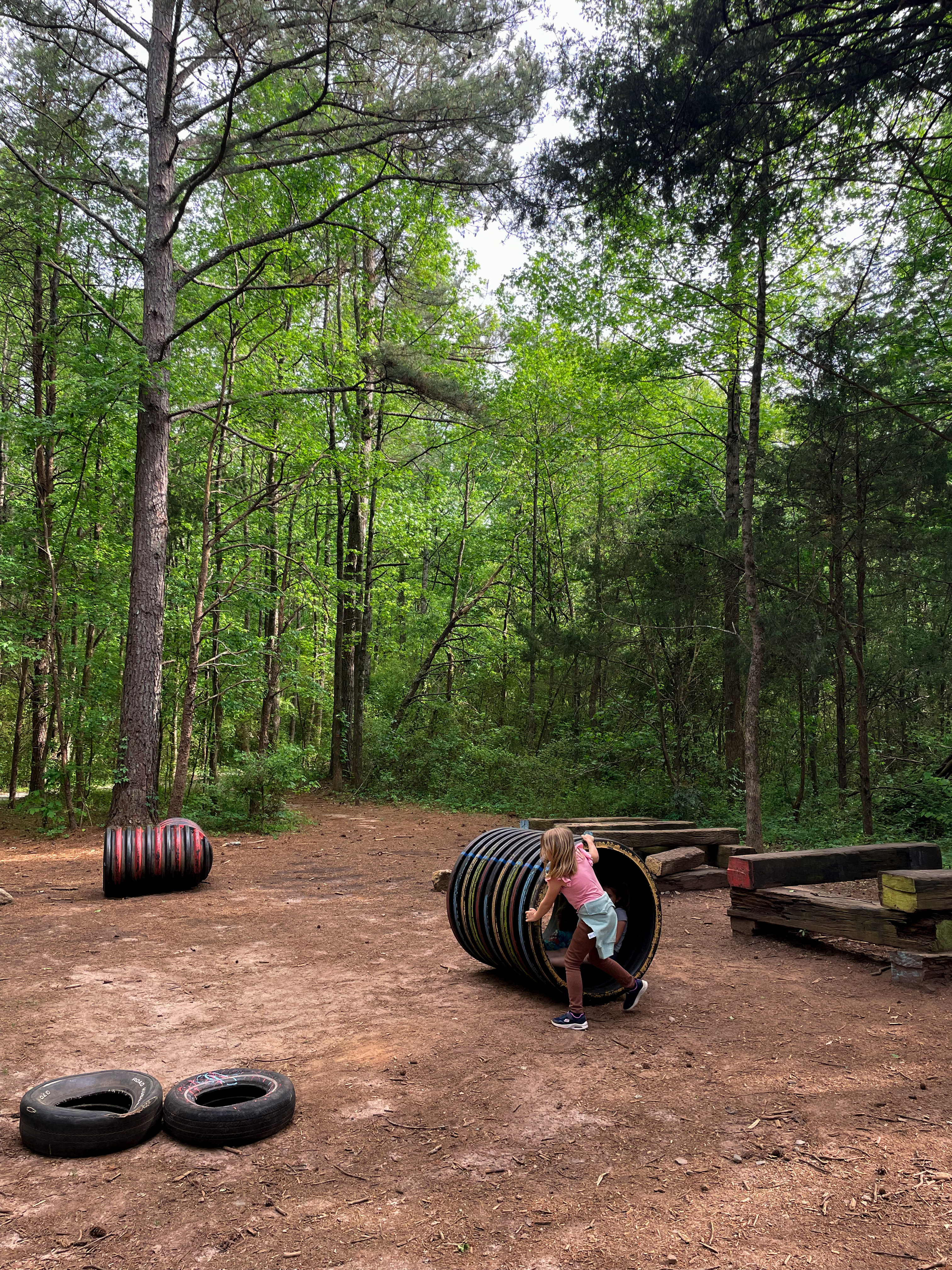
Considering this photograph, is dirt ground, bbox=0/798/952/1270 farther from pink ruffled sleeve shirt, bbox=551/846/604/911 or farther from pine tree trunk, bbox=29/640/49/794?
pine tree trunk, bbox=29/640/49/794

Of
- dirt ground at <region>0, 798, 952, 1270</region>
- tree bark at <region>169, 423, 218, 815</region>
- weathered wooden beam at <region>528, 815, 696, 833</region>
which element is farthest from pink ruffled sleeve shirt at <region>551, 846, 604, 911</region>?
tree bark at <region>169, 423, 218, 815</region>

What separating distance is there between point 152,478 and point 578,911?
30.7 feet

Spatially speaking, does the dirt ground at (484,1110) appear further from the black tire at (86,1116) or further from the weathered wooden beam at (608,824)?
the weathered wooden beam at (608,824)

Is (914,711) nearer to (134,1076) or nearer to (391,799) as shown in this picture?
(391,799)

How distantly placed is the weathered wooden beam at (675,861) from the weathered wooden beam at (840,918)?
157 cm

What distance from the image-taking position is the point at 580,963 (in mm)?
4699

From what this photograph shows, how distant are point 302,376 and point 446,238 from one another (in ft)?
16.8

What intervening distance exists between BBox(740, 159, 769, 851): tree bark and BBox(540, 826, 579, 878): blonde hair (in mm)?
5631

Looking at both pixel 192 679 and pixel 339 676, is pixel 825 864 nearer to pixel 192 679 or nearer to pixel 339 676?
pixel 192 679

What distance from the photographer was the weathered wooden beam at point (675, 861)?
853cm

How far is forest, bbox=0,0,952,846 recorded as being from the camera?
22.0 ft

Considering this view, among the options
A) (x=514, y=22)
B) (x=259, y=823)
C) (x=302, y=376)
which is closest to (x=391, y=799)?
(x=259, y=823)

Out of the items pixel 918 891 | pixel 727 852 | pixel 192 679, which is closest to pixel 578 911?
pixel 918 891

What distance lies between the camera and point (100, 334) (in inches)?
523
